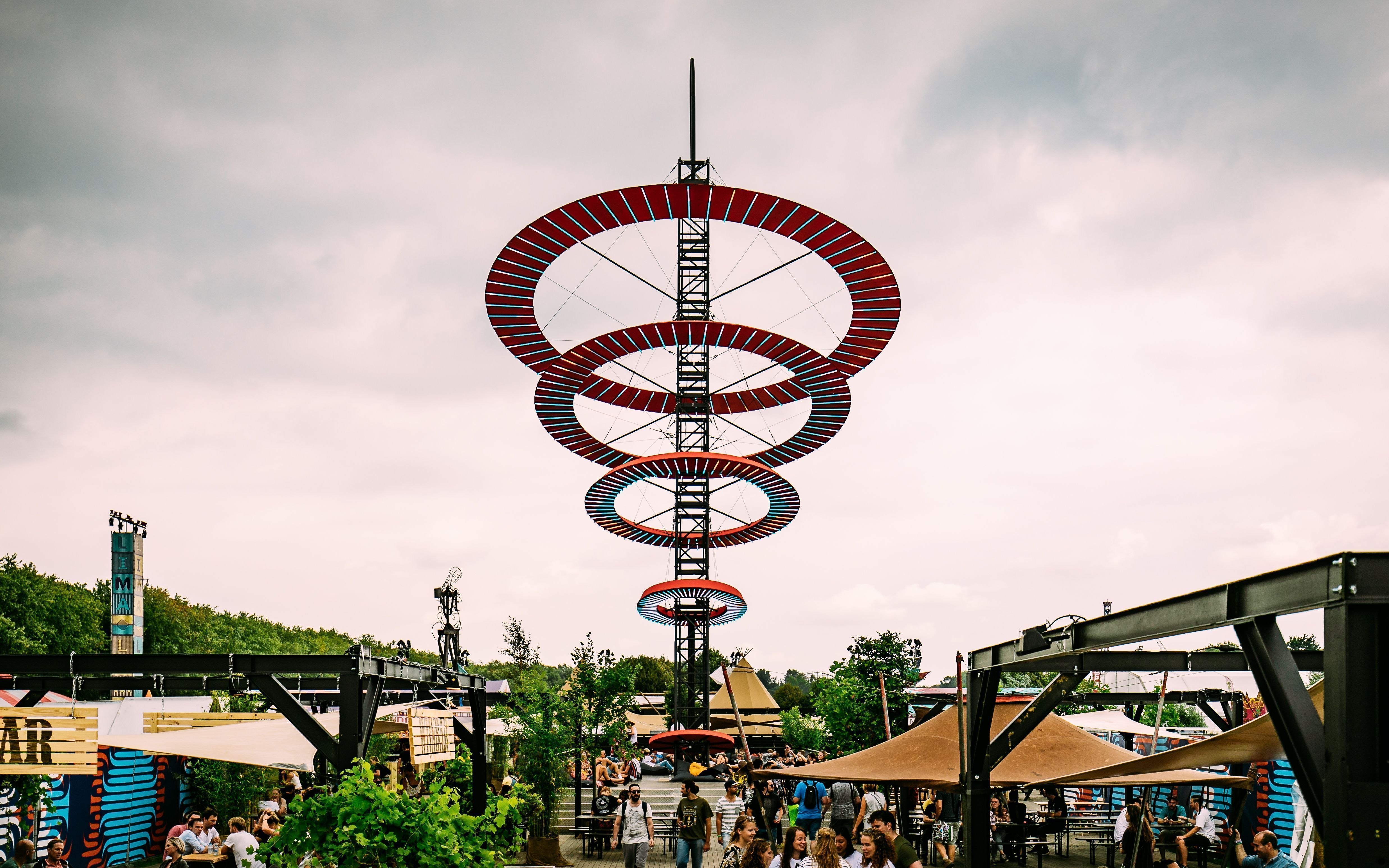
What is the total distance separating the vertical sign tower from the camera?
34.2m

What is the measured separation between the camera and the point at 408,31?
659 inches

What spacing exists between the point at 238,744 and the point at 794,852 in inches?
248

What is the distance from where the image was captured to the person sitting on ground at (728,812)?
14.3 meters

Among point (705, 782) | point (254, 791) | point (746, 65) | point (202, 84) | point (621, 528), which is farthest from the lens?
point (621, 528)

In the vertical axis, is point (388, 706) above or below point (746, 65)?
below

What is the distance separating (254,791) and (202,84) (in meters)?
13.2

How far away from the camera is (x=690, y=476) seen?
95.2 ft

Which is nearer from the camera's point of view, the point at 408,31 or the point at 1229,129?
the point at 1229,129

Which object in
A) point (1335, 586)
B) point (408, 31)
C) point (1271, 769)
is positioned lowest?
point (1271, 769)

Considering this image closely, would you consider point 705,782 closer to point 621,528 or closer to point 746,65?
point 621,528

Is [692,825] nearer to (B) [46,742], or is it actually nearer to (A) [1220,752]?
(B) [46,742]

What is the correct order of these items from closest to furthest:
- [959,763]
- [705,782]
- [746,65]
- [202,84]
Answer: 1. [959,763]
2. [746,65]
3. [202,84]
4. [705,782]

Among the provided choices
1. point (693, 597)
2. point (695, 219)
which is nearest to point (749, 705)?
point (693, 597)

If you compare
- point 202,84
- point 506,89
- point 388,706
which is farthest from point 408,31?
point 388,706
